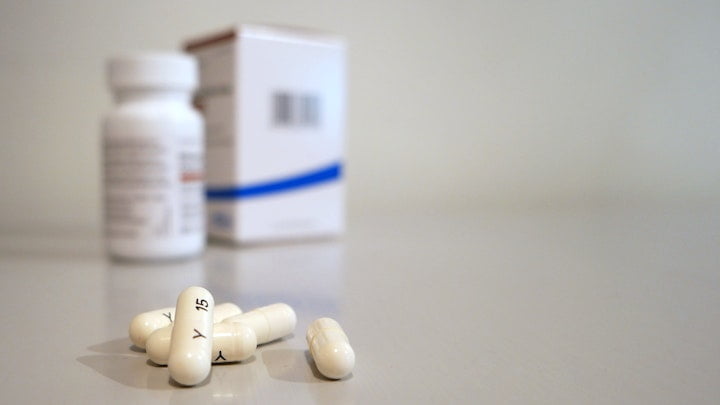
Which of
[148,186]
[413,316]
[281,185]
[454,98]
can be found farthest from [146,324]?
[454,98]

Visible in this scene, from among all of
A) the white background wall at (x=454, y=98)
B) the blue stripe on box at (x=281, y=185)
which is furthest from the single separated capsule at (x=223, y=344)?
the white background wall at (x=454, y=98)

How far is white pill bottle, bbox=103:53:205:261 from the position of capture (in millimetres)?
766

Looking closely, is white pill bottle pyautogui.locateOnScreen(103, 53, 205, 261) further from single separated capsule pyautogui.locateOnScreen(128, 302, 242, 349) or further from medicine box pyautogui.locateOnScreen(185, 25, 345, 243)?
single separated capsule pyautogui.locateOnScreen(128, 302, 242, 349)

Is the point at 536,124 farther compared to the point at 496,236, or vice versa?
the point at 536,124

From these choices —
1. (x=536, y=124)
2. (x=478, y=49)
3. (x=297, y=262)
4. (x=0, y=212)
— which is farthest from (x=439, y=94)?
(x=0, y=212)

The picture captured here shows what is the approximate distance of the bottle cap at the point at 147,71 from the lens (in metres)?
0.76

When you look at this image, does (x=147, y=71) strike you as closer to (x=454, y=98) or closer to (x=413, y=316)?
(x=413, y=316)

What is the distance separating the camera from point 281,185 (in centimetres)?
96

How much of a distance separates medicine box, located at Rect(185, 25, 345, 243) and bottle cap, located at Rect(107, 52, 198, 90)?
128 millimetres

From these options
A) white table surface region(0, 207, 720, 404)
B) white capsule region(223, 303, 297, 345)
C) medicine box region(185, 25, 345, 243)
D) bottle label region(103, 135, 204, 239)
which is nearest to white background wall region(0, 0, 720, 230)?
white table surface region(0, 207, 720, 404)

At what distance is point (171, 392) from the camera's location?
369 mm

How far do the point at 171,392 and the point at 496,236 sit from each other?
788 millimetres

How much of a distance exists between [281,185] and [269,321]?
1.68ft

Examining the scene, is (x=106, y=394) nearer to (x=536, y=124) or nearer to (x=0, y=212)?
(x=0, y=212)
